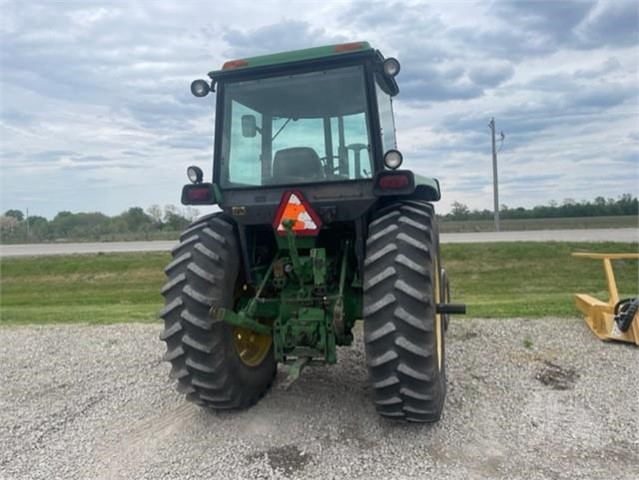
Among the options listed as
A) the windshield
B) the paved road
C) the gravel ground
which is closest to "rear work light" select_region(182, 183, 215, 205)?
the windshield

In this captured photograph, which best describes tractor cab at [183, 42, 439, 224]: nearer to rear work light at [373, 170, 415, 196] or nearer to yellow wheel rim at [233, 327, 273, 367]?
rear work light at [373, 170, 415, 196]

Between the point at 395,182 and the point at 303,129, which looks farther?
the point at 303,129

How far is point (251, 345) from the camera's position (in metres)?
4.88

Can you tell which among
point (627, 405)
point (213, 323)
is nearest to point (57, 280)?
point (213, 323)

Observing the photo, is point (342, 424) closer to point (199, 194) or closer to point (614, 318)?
point (199, 194)

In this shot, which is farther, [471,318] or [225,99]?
[471,318]

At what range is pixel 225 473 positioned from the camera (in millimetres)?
3656

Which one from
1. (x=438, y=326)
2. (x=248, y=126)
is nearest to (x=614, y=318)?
(x=438, y=326)

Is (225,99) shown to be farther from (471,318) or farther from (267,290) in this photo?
(471,318)

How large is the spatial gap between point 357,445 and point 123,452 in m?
1.68

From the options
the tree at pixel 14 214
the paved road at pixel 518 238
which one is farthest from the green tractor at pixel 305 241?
the tree at pixel 14 214

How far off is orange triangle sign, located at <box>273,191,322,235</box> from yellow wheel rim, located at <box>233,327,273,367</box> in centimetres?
99

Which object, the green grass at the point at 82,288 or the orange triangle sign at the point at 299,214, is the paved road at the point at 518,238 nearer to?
the green grass at the point at 82,288

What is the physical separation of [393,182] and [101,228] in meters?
36.8
